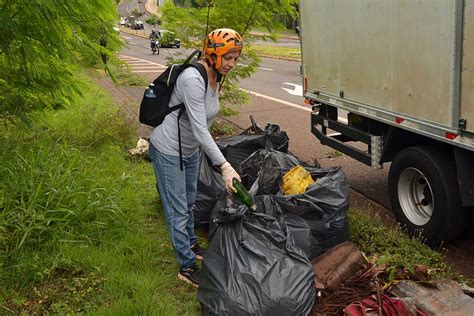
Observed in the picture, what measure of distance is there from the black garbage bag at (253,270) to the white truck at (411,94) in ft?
4.88

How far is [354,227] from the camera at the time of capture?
4.20 meters

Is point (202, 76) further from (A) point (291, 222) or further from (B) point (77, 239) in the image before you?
(B) point (77, 239)

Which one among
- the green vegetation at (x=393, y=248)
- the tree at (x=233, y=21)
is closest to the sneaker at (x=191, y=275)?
the green vegetation at (x=393, y=248)

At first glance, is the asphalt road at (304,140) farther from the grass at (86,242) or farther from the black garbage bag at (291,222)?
the black garbage bag at (291,222)

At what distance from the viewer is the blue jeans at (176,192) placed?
129 inches

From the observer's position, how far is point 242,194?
10.0 ft

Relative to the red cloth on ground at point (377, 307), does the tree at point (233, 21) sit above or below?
above

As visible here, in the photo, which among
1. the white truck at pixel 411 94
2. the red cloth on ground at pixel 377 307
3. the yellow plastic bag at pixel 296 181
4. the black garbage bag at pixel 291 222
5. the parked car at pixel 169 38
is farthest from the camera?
the parked car at pixel 169 38

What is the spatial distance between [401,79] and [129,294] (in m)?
2.73

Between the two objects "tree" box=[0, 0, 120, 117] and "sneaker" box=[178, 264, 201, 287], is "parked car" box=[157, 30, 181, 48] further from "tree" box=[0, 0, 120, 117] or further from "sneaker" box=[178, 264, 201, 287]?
"sneaker" box=[178, 264, 201, 287]

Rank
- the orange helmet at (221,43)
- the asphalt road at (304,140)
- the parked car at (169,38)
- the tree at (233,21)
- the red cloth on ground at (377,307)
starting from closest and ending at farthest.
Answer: the red cloth on ground at (377,307)
the orange helmet at (221,43)
the asphalt road at (304,140)
the tree at (233,21)
the parked car at (169,38)

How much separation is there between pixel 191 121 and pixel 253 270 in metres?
0.96

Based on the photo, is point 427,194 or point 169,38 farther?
point 169,38

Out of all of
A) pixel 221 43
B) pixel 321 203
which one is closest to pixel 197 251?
pixel 321 203
